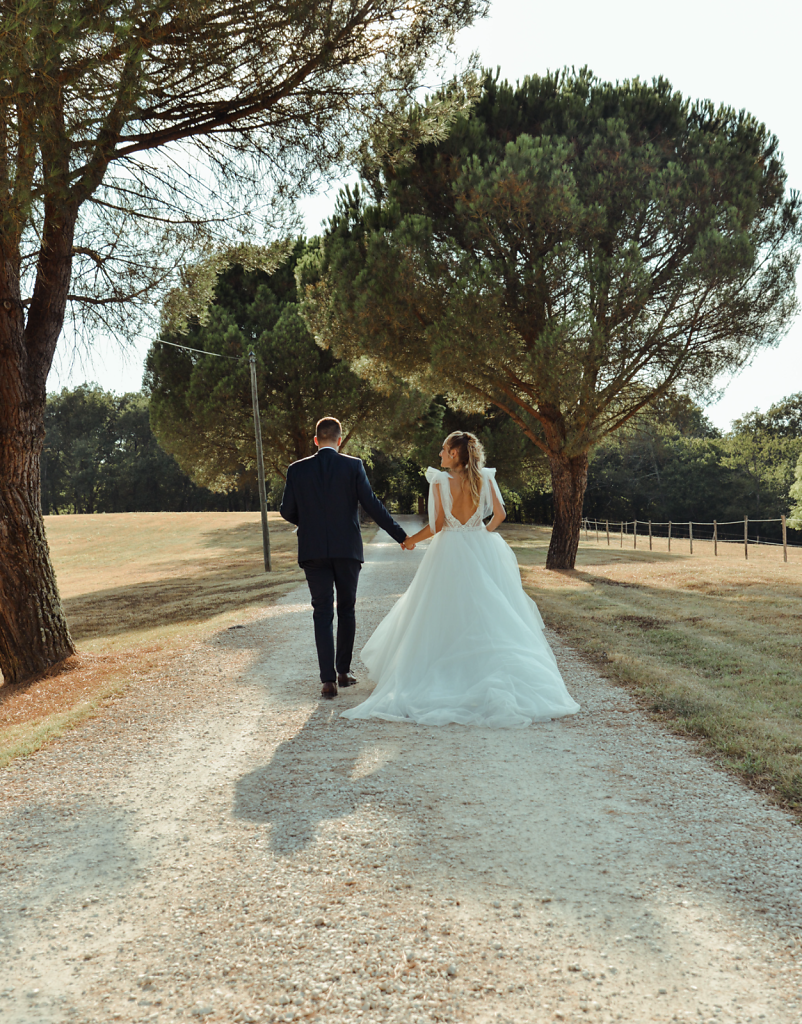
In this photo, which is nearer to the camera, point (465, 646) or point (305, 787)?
point (305, 787)

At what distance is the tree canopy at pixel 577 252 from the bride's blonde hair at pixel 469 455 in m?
8.84

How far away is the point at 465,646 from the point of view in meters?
5.09

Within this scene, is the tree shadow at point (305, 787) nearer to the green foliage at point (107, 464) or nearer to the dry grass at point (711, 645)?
the dry grass at point (711, 645)

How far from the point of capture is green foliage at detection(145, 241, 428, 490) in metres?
25.9

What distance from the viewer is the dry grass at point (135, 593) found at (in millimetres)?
6332

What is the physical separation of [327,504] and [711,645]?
441 cm

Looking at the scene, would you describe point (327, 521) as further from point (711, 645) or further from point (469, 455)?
point (711, 645)

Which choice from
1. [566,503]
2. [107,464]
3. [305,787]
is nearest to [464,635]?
[305,787]

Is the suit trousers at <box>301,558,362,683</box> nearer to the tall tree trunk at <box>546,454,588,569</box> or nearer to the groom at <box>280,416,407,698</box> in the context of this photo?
the groom at <box>280,416,407,698</box>

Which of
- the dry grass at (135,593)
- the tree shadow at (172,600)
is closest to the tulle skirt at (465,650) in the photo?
the dry grass at (135,593)

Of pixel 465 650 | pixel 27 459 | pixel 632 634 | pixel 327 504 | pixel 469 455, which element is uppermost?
pixel 27 459

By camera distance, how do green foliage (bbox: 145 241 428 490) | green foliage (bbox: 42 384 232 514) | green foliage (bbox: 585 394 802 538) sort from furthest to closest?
green foliage (bbox: 42 384 232 514) < green foliage (bbox: 585 394 802 538) < green foliage (bbox: 145 241 428 490)

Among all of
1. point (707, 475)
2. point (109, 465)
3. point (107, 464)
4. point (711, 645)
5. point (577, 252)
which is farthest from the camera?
point (107, 464)

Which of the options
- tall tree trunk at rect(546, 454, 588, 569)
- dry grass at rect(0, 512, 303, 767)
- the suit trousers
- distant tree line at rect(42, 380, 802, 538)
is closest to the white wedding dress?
the suit trousers
